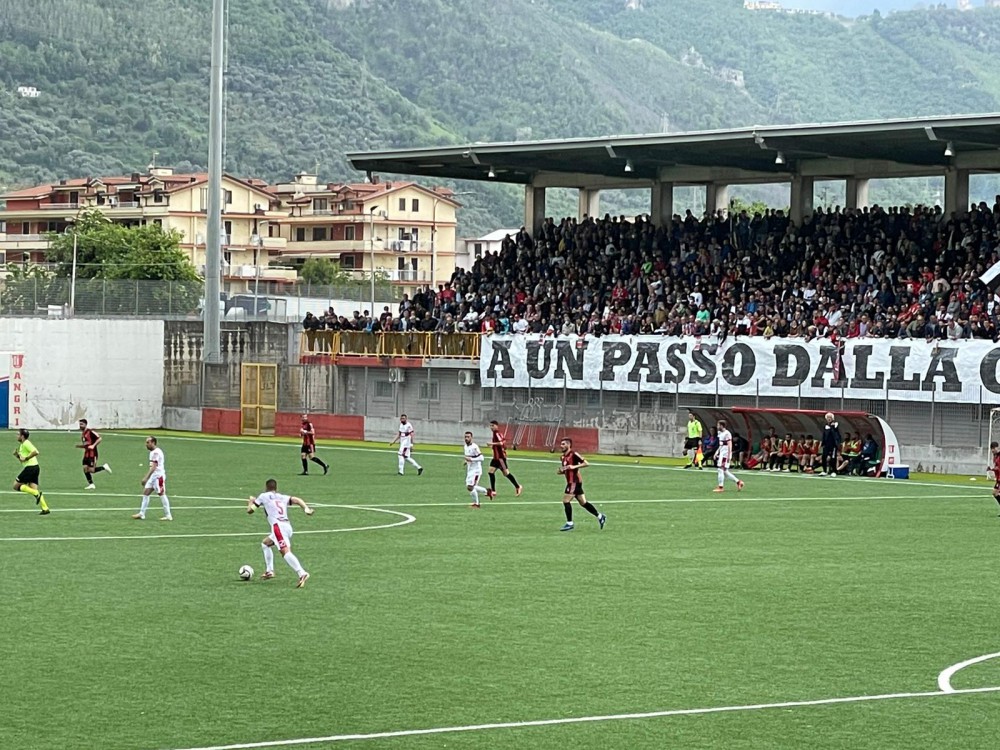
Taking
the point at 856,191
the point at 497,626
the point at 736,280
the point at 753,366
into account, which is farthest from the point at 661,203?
the point at 497,626

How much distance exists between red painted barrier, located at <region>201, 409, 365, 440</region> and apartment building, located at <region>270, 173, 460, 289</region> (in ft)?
262

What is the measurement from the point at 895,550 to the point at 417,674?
44.5ft

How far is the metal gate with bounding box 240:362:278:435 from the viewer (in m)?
65.5

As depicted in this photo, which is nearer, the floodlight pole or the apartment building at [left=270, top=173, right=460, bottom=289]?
the floodlight pole

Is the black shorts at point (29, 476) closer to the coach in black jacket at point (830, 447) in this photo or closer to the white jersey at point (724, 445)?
the white jersey at point (724, 445)

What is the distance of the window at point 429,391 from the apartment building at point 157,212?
78855mm

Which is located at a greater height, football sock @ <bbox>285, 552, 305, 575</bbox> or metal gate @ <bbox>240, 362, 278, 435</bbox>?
metal gate @ <bbox>240, 362, 278, 435</bbox>

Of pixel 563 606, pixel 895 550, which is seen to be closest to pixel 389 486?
pixel 895 550

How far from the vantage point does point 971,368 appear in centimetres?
4788

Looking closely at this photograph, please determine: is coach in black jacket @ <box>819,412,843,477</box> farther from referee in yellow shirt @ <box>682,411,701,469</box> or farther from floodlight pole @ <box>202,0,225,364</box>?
floodlight pole @ <box>202,0,225,364</box>

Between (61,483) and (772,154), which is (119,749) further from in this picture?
(772,154)

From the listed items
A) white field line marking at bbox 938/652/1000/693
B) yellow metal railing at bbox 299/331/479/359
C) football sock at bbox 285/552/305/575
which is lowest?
white field line marking at bbox 938/652/1000/693

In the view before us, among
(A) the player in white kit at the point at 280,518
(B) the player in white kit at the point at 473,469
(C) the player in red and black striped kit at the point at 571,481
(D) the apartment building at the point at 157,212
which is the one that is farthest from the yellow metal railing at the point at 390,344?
(D) the apartment building at the point at 157,212

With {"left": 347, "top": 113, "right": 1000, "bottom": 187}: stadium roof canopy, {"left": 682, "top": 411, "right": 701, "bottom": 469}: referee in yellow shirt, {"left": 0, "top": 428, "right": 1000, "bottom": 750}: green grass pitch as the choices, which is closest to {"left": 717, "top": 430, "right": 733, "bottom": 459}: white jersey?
{"left": 0, "top": 428, "right": 1000, "bottom": 750}: green grass pitch
